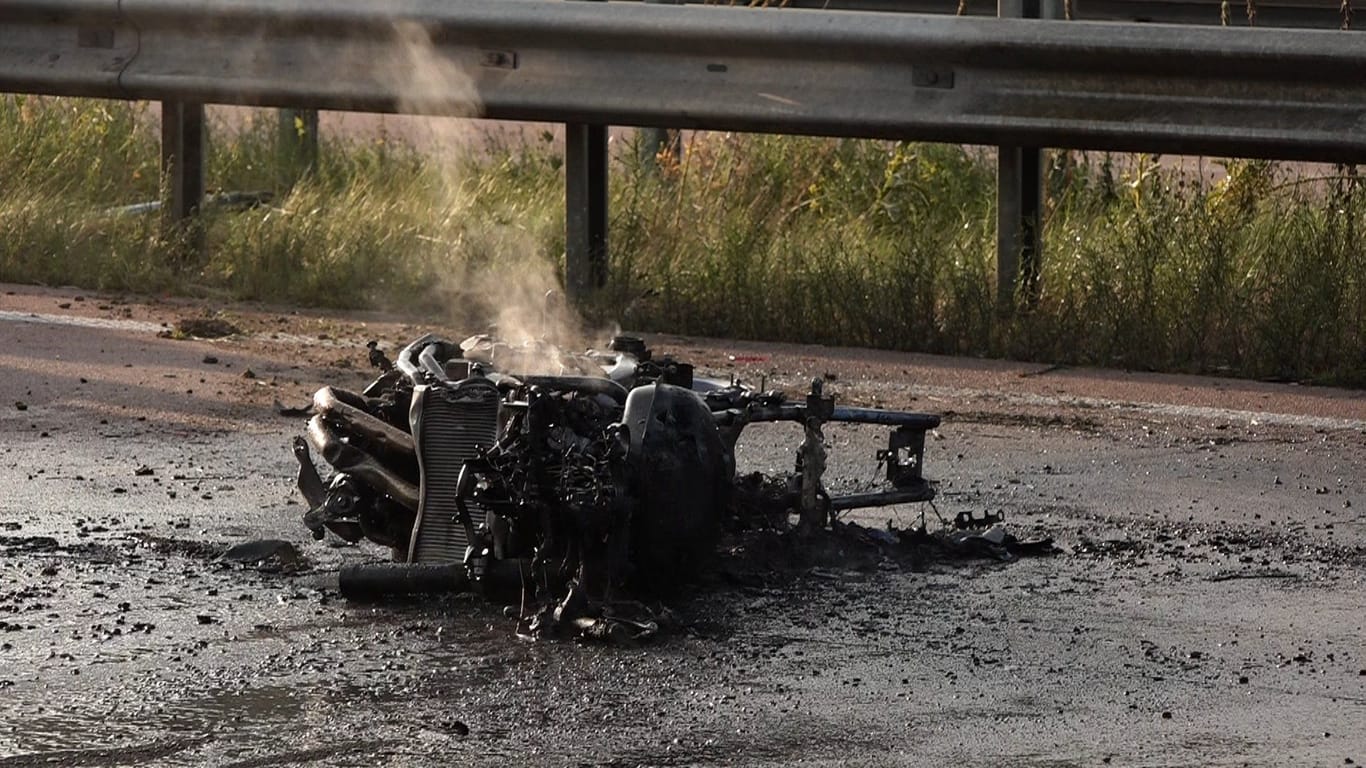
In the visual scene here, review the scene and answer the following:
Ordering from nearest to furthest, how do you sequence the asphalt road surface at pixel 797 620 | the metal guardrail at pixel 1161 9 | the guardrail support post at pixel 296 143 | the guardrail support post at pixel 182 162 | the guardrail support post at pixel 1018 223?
the asphalt road surface at pixel 797 620
the guardrail support post at pixel 1018 223
the guardrail support post at pixel 182 162
the guardrail support post at pixel 296 143
the metal guardrail at pixel 1161 9

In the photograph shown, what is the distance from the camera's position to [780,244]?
10461 mm

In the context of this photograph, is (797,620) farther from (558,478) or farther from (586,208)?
(586,208)

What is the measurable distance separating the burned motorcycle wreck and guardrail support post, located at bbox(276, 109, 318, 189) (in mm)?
6946

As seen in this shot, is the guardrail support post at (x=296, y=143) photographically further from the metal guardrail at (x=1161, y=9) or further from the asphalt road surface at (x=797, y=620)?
the asphalt road surface at (x=797, y=620)

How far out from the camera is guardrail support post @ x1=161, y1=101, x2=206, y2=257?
36.2 feet

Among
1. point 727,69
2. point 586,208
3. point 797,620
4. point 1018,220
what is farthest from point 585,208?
point 797,620

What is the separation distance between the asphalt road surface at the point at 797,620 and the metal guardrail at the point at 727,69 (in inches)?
43.5

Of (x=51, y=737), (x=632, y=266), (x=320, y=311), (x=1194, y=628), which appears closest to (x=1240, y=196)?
(x=632, y=266)

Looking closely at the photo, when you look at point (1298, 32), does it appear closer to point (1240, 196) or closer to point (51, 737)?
point (1240, 196)

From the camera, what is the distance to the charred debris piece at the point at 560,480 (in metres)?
5.62

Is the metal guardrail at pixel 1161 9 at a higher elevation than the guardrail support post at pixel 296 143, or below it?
higher

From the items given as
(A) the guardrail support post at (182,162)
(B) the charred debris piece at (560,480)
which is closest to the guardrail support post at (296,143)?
(A) the guardrail support post at (182,162)

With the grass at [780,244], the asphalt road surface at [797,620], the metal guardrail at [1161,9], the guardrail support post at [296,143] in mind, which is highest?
the metal guardrail at [1161,9]

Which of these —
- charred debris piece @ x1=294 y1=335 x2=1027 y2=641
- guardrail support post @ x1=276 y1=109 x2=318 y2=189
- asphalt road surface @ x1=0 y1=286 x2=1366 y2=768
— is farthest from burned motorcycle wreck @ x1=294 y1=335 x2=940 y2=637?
guardrail support post @ x1=276 y1=109 x2=318 y2=189
